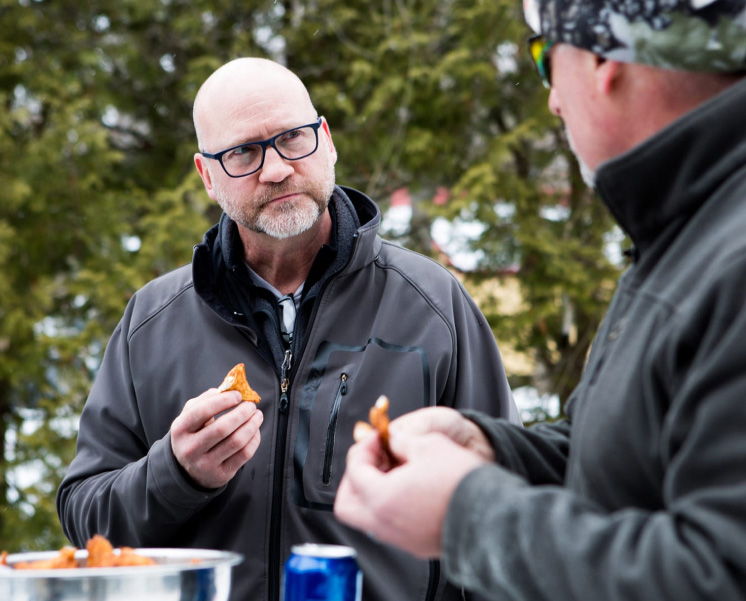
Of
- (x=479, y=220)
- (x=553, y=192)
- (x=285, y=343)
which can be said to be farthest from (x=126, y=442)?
(x=553, y=192)

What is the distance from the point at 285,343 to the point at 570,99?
1355 mm

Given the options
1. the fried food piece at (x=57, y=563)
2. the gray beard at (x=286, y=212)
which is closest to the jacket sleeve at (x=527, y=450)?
the fried food piece at (x=57, y=563)

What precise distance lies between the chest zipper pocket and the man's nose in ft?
2.15

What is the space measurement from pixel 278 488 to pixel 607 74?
148cm

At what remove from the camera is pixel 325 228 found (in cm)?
268

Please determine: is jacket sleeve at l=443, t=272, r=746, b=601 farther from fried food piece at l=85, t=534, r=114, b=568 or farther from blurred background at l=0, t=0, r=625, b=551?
blurred background at l=0, t=0, r=625, b=551

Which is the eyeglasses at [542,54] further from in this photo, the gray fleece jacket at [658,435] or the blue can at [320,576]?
the blue can at [320,576]

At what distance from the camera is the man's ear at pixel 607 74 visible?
47.4 inches

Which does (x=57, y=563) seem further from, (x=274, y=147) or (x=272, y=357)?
(x=274, y=147)

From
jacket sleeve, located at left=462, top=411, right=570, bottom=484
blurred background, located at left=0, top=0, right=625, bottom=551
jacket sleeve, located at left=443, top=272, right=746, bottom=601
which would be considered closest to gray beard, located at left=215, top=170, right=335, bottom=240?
jacket sleeve, located at left=462, top=411, right=570, bottom=484

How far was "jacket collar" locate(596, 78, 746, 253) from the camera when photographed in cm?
111

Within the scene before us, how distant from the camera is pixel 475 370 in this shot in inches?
101

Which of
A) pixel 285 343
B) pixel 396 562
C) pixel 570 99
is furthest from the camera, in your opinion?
pixel 285 343

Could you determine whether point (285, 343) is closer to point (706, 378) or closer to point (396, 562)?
point (396, 562)
